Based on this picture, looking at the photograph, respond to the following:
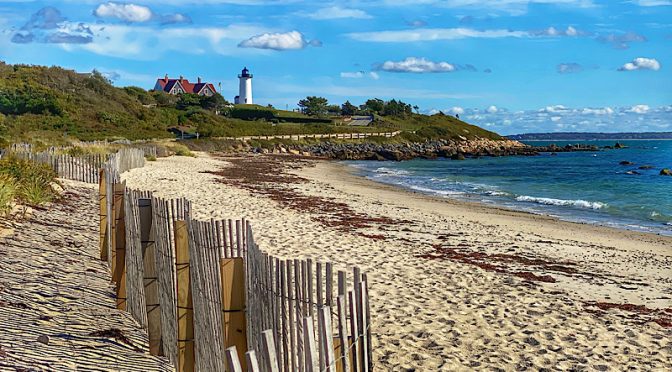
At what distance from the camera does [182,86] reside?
127750mm

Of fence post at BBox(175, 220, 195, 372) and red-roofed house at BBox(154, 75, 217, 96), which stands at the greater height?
red-roofed house at BBox(154, 75, 217, 96)

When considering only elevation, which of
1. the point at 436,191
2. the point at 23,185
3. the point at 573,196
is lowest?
the point at 573,196

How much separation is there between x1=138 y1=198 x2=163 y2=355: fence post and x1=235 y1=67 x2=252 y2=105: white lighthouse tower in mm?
127811

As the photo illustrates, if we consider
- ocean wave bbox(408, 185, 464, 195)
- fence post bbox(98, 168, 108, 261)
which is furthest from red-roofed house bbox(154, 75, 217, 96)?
fence post bbox(98, 168, 108, 261)

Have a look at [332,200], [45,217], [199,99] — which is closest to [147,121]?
[199,99]

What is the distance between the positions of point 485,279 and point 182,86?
122274mm

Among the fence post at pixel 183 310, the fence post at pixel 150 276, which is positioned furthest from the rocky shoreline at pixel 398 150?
the fence post at pixel 183 310

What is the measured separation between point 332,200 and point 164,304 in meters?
17.8

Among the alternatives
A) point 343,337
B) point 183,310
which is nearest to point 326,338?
point 343,337

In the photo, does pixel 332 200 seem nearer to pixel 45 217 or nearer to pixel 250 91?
pixel 45 217

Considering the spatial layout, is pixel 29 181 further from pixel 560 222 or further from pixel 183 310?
pixel 560 222

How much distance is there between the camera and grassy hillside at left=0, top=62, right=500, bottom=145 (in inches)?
2328

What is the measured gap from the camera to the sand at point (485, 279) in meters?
7.22

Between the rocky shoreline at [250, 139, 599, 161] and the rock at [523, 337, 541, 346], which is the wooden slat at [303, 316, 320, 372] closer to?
the rock at [523, 337, 541, 346]
